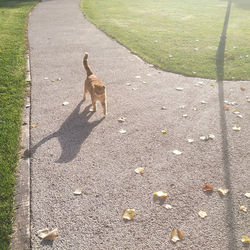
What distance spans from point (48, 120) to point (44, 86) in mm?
1705

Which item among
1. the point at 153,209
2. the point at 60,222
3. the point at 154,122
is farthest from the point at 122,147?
the point at 60,222

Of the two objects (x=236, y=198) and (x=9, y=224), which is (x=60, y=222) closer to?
(x=9, y=224)

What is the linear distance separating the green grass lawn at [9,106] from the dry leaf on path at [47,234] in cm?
34

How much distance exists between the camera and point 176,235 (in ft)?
9.14

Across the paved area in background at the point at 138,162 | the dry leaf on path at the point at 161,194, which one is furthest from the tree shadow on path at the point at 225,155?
the dry leaf on path at the point at 161,194

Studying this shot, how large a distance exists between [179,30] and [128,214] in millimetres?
10113

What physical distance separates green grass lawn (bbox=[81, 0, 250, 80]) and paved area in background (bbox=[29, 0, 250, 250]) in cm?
A: 117

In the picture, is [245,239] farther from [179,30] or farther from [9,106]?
[179,30]

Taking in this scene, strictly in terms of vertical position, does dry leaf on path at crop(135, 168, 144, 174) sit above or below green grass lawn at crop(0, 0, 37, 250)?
below

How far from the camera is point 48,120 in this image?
488cm

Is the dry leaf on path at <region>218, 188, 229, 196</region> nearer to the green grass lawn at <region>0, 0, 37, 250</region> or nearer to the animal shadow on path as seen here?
the animal shadow on path

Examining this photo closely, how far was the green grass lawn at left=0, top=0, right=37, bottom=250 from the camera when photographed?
306 centimetres

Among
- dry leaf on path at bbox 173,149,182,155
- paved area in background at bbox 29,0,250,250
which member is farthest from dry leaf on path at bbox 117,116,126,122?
dry leaf on path at bbox 173,149,182,155

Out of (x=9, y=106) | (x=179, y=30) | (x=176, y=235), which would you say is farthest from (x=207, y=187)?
(x=179, y=30)
